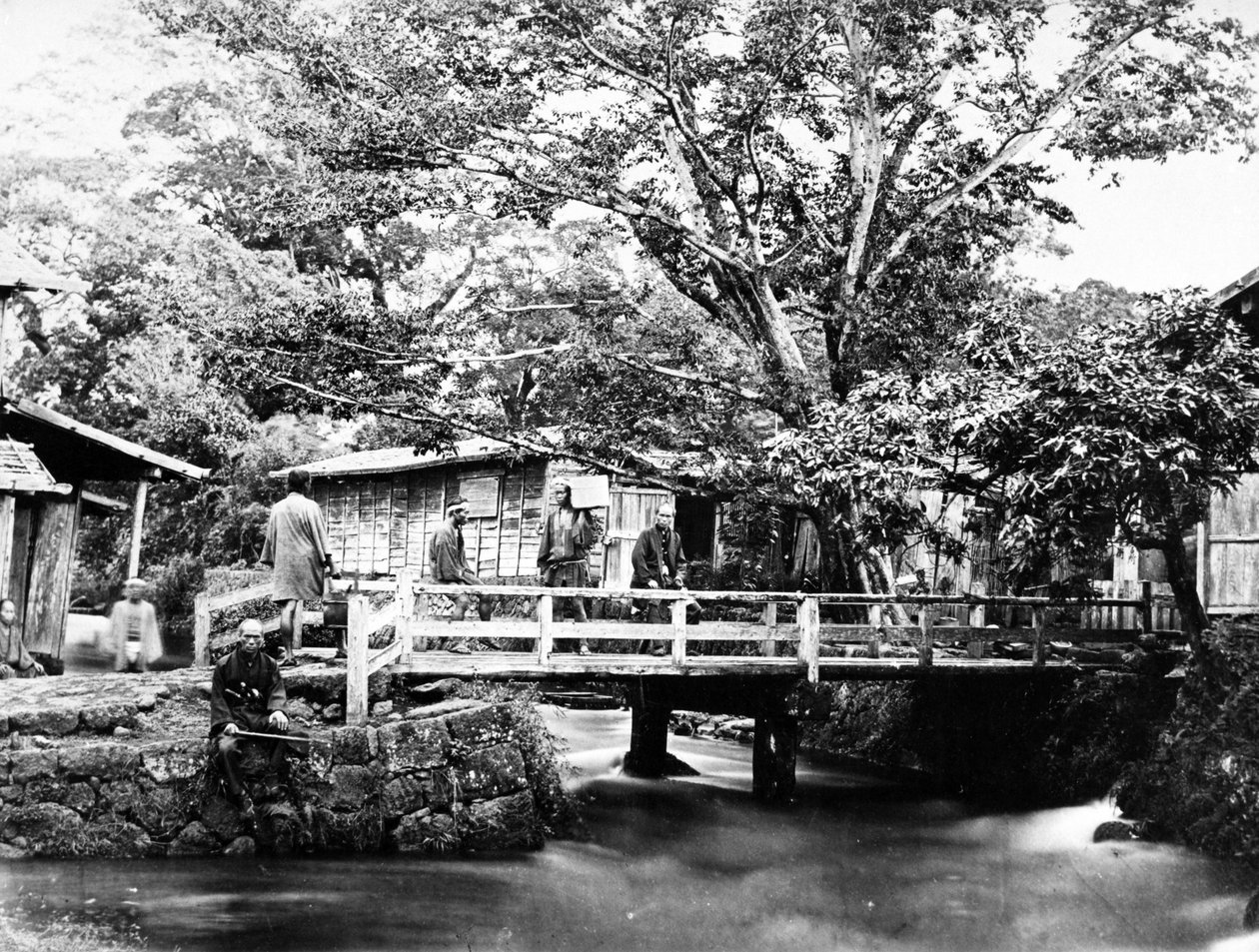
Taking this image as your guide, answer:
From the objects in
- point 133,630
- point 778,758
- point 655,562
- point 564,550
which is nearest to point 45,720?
point 133,630

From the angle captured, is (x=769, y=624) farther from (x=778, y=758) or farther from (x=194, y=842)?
(x=194, y=842)

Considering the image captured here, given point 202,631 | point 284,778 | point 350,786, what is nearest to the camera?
point 284,778

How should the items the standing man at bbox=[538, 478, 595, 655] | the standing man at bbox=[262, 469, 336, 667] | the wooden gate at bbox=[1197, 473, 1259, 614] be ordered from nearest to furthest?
the standing man at bbox=[262, 469, 336, 667] < the wooden gate at bbox=[1197, 473, 1259, 614] < the standing man at bbox=[538, 478, 595, 655]

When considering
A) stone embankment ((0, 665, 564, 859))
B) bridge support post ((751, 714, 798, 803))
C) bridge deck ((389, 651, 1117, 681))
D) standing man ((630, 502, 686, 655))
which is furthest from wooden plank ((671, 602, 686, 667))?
stone embankment ((0, 665, 564, 859))

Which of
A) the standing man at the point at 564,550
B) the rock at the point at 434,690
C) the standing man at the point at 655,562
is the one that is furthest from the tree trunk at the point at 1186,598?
the rock at the point at 434,690

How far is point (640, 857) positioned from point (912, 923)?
2.78 m

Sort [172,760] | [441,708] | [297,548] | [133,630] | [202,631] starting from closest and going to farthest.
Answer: [172,760] < [441,708] < [297,548] < [133,630] < [202,631]

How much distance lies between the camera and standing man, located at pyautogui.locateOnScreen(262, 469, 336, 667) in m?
11.9

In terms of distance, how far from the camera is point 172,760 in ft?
33.6

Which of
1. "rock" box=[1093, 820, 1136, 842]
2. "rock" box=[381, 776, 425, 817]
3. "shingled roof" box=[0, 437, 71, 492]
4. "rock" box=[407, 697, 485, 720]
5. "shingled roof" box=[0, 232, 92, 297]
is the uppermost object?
"shingled roof" box=[0, 232, 92, 297]

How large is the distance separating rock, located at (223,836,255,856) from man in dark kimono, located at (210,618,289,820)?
267mm

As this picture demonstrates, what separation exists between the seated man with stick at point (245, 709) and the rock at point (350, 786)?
61 cm

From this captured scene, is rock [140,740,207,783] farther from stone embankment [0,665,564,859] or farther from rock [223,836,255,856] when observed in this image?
rock [223,836,255,856]

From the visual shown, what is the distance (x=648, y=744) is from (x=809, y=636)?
3498 mm
